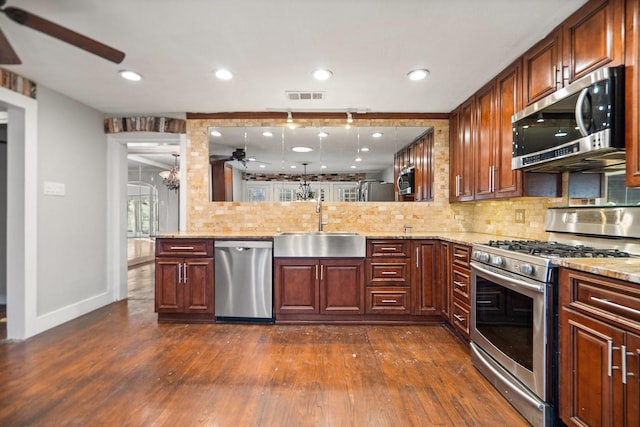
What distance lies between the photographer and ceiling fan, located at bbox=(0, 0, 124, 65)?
4.74 ft

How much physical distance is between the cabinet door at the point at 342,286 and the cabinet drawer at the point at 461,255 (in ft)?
2.77

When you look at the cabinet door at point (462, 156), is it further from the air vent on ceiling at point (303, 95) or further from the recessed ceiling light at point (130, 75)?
the recessed ceiling light at point (130, 75)

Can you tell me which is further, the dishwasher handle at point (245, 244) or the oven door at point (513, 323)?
the dishwasher handle at point (245, 244)

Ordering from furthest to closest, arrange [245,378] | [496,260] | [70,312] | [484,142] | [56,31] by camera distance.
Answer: [70,312] → [484,142] → [245,378] → [496,260] → [56,31]

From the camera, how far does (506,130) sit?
103 inches

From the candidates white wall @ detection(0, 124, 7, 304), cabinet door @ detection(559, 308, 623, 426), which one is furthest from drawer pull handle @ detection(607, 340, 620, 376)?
white wall @ detection(0, 124, 7, 304)

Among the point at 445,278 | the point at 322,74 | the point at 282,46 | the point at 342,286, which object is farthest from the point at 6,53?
the point at 445,278

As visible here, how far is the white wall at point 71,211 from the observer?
3.11m

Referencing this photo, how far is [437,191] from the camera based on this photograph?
153 inches

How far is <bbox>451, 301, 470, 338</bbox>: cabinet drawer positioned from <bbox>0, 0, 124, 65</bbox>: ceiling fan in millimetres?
2954

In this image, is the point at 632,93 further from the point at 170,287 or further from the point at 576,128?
the point at 170,287

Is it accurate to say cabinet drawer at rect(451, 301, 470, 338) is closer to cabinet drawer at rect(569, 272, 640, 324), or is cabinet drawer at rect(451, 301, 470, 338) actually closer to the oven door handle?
the oven door handle

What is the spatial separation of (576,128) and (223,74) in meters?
2.52

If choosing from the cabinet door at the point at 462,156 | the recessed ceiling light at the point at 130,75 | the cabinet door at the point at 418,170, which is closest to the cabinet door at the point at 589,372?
the cabinet door at the point at 462,156
